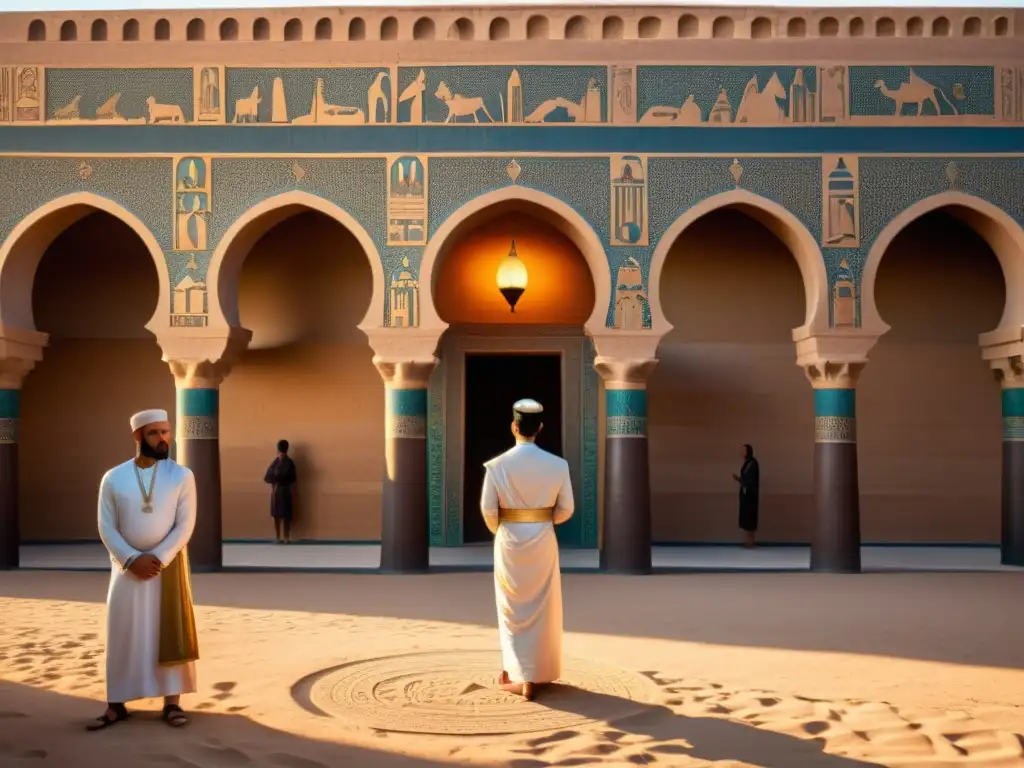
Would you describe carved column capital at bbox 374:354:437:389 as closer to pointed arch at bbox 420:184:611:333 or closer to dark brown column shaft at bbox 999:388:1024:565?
pointed arch at bbox 420:184:611:333

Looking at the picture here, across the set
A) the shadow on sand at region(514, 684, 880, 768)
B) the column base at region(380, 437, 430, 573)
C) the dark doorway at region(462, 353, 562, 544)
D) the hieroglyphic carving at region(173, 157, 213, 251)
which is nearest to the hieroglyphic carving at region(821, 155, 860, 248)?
the column base at region(380, 437, 430, 573)

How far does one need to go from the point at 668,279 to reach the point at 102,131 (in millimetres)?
6883

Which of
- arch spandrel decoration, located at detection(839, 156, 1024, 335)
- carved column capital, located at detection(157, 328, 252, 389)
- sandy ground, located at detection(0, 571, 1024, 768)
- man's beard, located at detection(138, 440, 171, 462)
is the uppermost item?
arch spandrel decoration, located at detection(839, 156, 1024, 335)

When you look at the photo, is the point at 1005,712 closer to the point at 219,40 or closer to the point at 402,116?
the point at 402,116

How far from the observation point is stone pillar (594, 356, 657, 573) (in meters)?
11.2

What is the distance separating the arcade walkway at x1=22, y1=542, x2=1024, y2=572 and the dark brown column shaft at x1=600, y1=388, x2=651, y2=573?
0.41m

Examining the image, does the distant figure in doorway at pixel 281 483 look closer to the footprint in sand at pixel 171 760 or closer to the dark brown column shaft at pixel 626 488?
Result: the dark brown column shaft at pixel 626 488

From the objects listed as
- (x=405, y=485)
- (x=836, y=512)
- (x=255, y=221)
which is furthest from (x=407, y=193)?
(x=836, y=512)

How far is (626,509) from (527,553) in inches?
216

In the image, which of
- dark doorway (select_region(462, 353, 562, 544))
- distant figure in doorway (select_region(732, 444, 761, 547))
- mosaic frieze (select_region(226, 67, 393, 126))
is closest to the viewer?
mosaic frieze (select_region(226, 67, 393, 126))

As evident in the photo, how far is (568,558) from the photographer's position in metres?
12.7

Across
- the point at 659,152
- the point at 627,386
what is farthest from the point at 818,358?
the point at 659,152

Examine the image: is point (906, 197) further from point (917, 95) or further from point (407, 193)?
point (407, 193)

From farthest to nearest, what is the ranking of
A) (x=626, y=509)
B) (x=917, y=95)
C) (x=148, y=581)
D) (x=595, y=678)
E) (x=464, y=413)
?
1. (x=464, y=413)
2. (x=917, y=95)
3. (x=626, y=509)
4. (x=595, y=678)
5. (x=148, y=581)
